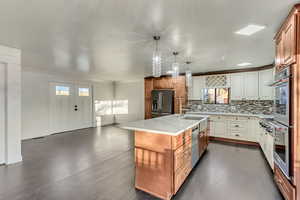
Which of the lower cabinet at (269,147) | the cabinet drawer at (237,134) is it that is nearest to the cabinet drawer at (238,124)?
the cabinet drawer at (237,134)

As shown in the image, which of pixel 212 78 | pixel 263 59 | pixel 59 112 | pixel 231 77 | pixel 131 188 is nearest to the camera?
pixel 131 188

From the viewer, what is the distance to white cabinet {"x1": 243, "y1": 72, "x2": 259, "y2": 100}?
467 cm

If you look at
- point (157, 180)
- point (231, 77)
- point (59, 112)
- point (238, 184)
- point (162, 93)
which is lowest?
point (238, 184)

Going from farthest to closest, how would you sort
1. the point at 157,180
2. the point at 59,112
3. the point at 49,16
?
the point at 59,112 → the point at 157,180 → the point at 49,16

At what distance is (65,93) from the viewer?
250 inches

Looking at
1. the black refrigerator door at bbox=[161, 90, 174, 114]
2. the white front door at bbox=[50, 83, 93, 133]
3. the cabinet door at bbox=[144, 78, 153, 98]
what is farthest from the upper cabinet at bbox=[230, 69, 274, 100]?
the white front door at bbox=[50, 83, 93, 133]

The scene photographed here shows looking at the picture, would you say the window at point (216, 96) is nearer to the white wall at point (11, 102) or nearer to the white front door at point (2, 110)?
the white wall at point (11, 102)

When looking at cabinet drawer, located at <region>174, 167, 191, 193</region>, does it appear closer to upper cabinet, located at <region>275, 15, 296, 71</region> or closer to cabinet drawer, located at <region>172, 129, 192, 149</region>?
cabinet drawer, located at <region>172, 129, 192, 149</region>

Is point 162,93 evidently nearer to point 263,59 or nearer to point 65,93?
point 263,59

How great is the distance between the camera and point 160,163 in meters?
2.03

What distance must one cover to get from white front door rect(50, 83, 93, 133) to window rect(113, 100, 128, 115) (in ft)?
4.92

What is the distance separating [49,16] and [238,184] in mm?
3575

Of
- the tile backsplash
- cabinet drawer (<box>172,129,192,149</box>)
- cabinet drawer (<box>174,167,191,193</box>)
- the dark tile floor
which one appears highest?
the tile backsplash

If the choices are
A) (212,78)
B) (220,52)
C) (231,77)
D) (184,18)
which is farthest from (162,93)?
(184,18)
